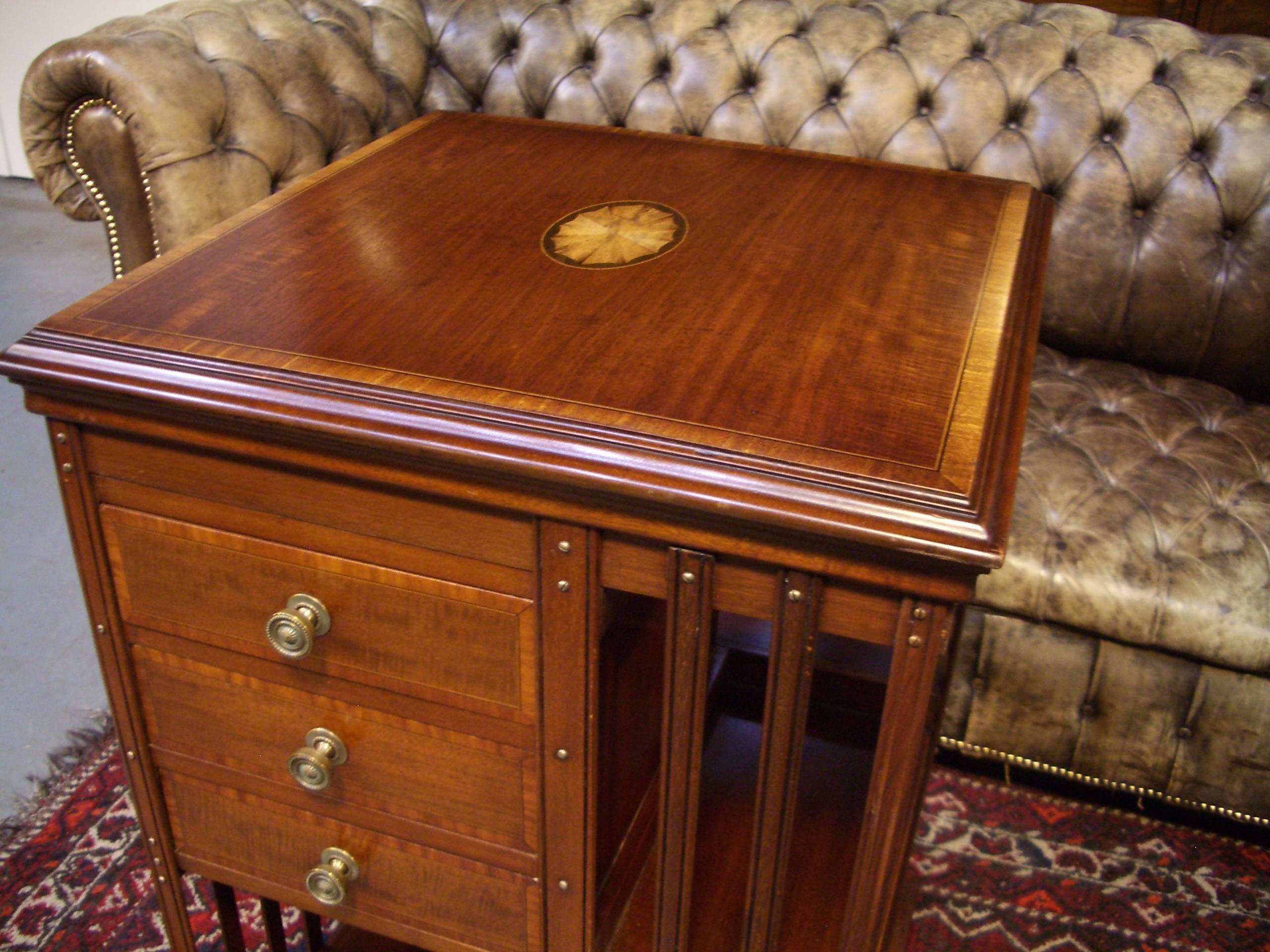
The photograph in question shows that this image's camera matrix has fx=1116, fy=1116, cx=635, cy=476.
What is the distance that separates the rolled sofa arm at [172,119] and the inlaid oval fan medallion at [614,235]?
0.52m

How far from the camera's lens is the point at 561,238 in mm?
1071

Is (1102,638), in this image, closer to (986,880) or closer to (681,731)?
(986,880)

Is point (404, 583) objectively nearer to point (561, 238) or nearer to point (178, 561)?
point (178, 561)

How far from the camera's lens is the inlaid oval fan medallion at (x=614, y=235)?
103 cm

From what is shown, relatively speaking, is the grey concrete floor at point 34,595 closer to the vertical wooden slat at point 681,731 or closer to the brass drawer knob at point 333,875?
the brass drawer knob at point 333,875

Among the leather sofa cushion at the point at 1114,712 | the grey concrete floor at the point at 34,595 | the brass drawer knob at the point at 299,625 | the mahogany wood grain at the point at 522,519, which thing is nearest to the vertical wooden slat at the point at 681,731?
the mahogany wood grain at the point at 522,519

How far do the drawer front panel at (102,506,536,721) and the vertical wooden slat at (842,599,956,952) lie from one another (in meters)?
0.27

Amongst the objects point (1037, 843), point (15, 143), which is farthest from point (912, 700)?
point (15, 143)

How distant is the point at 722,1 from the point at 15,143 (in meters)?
2.88

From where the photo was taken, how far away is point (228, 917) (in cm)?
118

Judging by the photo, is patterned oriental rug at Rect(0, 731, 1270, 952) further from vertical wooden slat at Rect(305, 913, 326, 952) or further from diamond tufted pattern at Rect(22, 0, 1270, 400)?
diamond tufted pattern at Rect(22, 0, 1270, 400)

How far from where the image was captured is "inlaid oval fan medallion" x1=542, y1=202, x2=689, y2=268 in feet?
3.38

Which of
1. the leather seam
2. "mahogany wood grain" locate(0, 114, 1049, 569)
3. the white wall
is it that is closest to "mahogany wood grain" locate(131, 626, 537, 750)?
"mahogany wood grain" locate(0, 114, 1049, 569)

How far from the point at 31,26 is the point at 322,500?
334 cm
